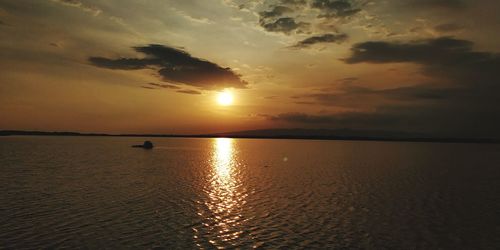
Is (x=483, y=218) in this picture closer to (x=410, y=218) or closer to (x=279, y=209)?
(x=410, y=218)

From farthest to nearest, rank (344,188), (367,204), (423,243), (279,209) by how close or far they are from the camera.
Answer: (344,188)
(367,204)
(279,209)
(423,243)

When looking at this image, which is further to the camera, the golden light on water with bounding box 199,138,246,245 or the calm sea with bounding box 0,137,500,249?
the golden light on water with bounding box 199,138,246,245

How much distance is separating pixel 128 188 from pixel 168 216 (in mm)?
16089

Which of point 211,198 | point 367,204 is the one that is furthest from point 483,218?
point 211,198

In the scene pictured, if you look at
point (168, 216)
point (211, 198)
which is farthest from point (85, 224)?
point (211, 198)

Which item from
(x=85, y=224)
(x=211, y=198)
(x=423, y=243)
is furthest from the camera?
(x=211, y=198)

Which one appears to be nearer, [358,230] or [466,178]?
[358,230]

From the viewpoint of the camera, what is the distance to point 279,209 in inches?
1234

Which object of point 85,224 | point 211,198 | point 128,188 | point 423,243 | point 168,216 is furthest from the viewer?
point 128,188

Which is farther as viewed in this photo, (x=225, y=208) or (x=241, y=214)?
(x=225, y=208)

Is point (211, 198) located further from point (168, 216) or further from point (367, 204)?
point (367, 204)

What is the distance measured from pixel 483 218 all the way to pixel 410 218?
6359 millimetres

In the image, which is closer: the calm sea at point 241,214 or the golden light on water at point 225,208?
the calm sea at point 241,214

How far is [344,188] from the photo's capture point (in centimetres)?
4572
